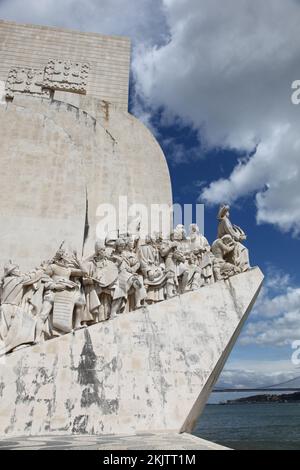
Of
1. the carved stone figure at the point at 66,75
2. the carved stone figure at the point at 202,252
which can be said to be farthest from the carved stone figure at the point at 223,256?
the carved stone figure at the point at 66,75

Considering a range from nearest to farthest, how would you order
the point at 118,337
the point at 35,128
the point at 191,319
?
the point at 118,337, the point at 191,319, the point at 35,128

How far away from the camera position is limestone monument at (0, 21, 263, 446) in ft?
17.8

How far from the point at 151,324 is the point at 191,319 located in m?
0.66

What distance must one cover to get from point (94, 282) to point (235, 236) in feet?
9.84

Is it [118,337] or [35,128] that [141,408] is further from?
[35,128]

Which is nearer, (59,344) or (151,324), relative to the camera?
(59,344)

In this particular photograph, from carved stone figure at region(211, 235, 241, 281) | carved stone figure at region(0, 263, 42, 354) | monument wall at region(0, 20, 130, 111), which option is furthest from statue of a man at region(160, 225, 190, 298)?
monument wall at region(0, 20, 130, 111)

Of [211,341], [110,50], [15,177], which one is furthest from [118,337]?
[110,50]

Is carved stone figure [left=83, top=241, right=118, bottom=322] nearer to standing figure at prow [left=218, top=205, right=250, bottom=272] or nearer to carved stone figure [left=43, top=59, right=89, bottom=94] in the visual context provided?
standing figure at prow [left=218, top=205, right=250, bottom=272]

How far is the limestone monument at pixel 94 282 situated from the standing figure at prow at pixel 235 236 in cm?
2

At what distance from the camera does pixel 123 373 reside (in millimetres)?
5680

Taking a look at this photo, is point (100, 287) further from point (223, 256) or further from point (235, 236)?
point (235, 236)
